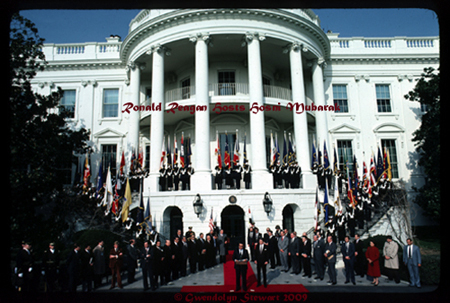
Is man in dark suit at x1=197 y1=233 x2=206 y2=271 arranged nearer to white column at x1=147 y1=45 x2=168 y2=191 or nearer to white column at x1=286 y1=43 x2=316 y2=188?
white column at x1=147 y1=45 x2=168 y2=191

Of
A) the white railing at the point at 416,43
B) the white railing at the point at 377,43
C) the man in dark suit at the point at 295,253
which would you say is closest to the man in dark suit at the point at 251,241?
the man in dark suit at the point at 295,253

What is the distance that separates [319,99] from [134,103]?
11960 mm

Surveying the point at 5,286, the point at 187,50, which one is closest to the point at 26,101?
the point at 5,286

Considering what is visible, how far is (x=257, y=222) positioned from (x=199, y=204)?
3.01 m

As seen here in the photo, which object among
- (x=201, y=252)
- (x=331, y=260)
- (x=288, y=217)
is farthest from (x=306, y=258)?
(x=288, y=217)

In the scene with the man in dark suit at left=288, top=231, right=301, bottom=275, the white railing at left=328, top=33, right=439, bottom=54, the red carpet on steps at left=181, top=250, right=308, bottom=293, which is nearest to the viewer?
the red carpet on steps at left=181, top=250, right=308, bottom=293

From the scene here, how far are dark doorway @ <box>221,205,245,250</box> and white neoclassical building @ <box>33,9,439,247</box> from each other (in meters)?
0.07

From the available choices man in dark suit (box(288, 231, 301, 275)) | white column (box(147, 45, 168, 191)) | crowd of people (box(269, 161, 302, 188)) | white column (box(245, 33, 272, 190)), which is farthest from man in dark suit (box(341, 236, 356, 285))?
white column (box(147, 45, 168, 191))

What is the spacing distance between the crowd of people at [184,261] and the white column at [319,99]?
941 centimetres

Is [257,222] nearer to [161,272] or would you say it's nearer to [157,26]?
[161,272]

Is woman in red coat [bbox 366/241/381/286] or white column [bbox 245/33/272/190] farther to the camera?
white column [bbox 245/33/272/190]

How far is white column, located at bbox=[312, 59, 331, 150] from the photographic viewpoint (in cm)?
2052

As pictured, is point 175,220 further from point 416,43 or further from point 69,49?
point 416,43

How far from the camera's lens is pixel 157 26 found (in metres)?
19.3
